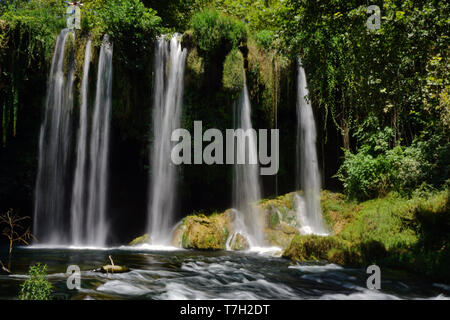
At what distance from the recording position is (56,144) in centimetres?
1202

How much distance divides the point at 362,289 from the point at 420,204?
14.6 ft

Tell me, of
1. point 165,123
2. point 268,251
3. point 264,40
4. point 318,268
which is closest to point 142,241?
point 165,123

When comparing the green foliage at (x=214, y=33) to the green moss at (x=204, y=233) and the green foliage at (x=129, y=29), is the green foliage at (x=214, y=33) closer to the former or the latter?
the green foliage at (x=129, y=29)

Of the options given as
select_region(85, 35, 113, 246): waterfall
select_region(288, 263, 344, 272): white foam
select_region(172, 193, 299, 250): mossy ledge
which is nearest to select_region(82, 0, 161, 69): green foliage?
select_region(85, 35, 113, 246): waterfall

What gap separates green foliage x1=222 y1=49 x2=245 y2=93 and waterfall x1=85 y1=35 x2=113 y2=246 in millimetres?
4376

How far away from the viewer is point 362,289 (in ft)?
17.7

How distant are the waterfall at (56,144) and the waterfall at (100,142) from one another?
0.93 metres

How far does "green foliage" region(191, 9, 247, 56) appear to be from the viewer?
11961 mm

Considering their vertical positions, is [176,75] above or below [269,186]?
above

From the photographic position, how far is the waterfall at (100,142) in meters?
12.1

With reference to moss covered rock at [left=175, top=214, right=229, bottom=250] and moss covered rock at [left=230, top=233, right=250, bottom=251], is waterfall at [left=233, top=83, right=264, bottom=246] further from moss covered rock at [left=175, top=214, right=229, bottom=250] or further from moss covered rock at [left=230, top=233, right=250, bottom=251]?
moss covered rock at [left=230, top=233, right=250, bottom=251]
